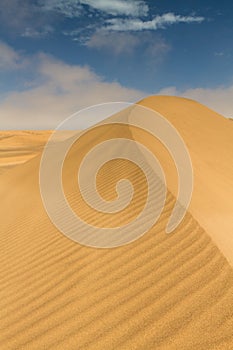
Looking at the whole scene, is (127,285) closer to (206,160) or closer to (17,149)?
(206,160)

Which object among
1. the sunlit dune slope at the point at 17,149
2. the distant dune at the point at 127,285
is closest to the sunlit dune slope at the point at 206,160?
the distant dune at the point at 127,285

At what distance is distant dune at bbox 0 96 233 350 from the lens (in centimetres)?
247

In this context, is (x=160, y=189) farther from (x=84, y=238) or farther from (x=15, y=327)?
(x=15, y=327)

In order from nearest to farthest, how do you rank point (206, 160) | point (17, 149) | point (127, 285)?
point (127, 285) < point (206, 160) < point (17, 149)

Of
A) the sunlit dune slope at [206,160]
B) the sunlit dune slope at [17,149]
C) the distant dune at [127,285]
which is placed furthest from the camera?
the sunlit dune slope at [17,149]

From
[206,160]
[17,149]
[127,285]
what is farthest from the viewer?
[17,149]

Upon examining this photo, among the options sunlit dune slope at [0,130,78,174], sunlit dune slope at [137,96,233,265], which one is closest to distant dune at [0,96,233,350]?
sunlit dune slope at [137,96,233,265]

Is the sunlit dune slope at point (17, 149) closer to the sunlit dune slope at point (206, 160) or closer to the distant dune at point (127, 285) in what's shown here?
the sunlit dune slope at point (206, 160)

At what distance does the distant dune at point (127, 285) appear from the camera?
247 centimetres

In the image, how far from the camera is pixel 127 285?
304cm

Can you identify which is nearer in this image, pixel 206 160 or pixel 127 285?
pixel 127 285

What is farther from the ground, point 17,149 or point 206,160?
point 17,149

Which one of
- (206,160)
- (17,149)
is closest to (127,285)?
(206,160)

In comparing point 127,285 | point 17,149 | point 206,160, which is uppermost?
point 17,149
